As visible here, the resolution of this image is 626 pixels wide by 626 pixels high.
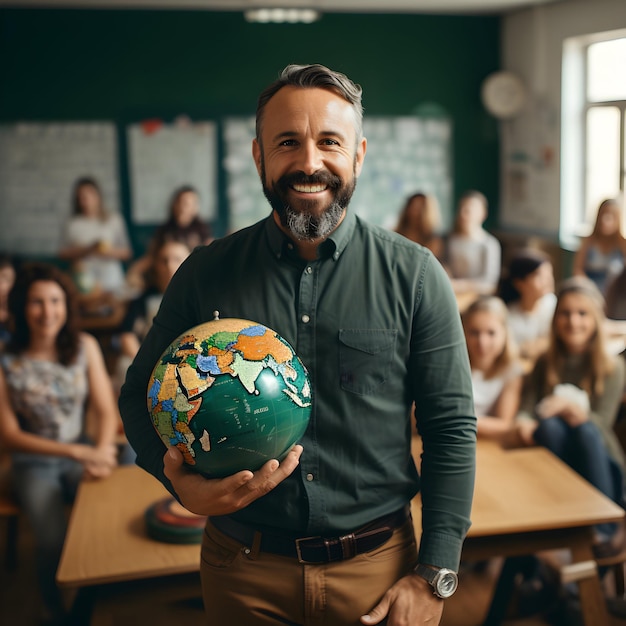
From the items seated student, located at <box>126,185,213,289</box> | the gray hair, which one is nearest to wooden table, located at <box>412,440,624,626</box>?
the gray hair

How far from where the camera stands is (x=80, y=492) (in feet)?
8.32

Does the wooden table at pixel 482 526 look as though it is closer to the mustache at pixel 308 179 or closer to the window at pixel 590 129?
the mustache at pixel 308 179

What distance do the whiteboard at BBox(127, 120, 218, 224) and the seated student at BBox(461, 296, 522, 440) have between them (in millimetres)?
4983

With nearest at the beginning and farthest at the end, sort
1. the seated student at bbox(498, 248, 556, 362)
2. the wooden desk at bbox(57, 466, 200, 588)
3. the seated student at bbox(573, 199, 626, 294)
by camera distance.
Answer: the wooden desk at bbox(57, 466, 200, 588)
the seated student at bbox(498, 248, 556, 362)
the seated student at bbox(573, 199, 626, 294)

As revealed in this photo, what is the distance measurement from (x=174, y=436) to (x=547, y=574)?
229 centimetres

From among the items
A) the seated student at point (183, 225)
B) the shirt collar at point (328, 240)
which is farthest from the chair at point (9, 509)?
the seated student at point (183, 225)

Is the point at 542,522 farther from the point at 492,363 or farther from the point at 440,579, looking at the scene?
the point at 492,363

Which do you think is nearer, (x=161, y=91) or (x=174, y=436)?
(x=174, y=436)

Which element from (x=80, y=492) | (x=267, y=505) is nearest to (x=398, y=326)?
(x=267, y=505)

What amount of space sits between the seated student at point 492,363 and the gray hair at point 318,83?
83.2 inches

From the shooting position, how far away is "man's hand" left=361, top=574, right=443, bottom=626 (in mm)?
1435

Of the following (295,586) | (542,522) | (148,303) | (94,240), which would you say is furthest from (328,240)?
(94,240)

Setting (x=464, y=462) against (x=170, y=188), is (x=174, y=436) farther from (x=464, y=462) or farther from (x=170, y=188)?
(x=170, y=188)

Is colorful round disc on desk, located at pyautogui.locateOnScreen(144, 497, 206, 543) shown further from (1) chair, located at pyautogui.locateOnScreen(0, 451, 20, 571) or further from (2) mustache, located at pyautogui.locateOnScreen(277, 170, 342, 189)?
(2) mustache, located at pyautogui.locateOnScreen(277, 170, 342, 189)
